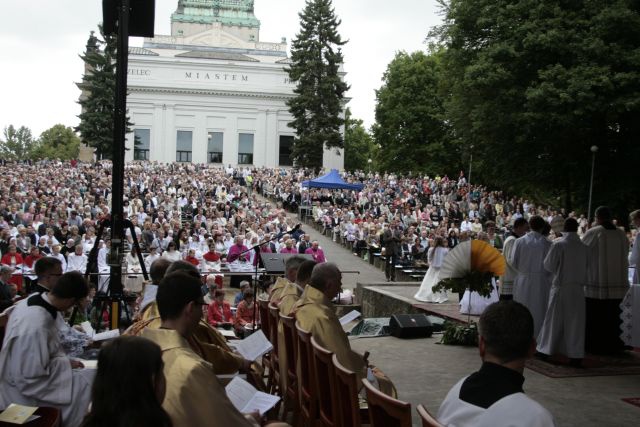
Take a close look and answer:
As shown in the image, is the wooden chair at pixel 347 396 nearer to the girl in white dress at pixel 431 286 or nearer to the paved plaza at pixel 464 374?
the paved plaza at pixel 464 374

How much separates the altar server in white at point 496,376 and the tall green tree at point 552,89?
65.2 feet

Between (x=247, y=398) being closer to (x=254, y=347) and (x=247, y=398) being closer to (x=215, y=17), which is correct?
(x=254, y=347)

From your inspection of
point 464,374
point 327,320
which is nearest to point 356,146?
point 464,374

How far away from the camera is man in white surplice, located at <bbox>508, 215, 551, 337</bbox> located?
891cm

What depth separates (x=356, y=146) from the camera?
80062 millimetres

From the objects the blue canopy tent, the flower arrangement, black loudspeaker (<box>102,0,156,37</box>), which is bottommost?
the flower arrangement

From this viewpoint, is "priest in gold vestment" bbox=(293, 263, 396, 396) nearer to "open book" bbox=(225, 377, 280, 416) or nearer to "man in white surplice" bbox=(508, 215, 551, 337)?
"open book" bbox=(225, 377, 280, 416)

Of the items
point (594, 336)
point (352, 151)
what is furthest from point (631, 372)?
point (352, 151)

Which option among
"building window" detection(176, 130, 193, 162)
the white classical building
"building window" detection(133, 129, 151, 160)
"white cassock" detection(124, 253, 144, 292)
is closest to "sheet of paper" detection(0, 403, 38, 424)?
"white cassock" detection(124, 253, 144, 292)

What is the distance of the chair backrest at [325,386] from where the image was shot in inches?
167

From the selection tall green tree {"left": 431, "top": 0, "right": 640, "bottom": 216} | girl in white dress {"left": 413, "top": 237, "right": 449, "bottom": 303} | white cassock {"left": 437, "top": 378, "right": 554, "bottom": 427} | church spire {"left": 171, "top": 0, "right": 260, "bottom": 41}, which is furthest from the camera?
church spire {"left": 171, "top": 0, "right": 260, "bottom": 41}

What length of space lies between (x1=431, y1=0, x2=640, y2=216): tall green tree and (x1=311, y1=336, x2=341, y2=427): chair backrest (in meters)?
18.9

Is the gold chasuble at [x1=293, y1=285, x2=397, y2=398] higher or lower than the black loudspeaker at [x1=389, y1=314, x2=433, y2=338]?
higher

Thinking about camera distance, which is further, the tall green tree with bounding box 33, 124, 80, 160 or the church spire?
the tall green tree with bounding box 33, 124, 80, 160
